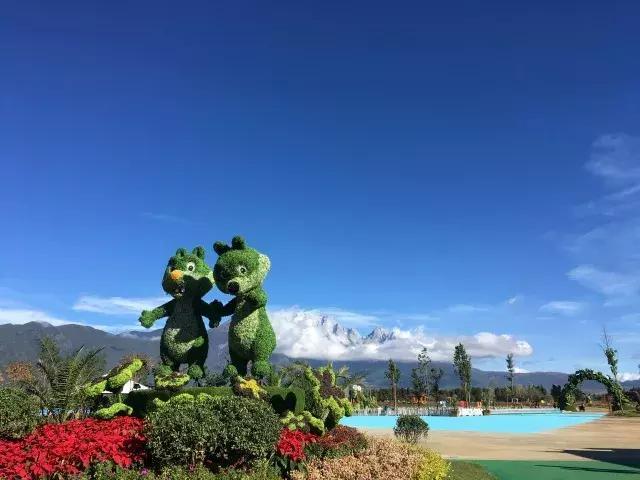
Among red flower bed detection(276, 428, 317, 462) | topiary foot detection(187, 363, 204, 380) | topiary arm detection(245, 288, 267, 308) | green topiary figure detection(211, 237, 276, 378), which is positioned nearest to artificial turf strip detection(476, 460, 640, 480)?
red flower bed detection(276, 428, 317, 462)

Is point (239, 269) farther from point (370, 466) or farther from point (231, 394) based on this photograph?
point (370, 466)

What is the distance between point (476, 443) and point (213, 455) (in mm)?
15909

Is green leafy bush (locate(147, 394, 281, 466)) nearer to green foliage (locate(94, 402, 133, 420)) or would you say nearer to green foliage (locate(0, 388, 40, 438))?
green foliage (locate(0, 388, 40, 438))

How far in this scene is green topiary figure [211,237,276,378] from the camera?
1201 centimetres

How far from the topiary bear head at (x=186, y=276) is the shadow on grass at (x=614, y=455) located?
12155mm

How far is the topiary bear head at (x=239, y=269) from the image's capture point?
39.0 ft

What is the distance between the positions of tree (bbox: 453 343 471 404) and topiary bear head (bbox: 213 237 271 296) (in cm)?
5449

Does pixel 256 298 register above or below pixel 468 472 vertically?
above

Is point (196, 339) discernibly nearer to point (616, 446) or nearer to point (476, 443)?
point (476, 443)

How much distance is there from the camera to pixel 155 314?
12.8 m

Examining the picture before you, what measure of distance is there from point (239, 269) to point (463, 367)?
56.6 metres

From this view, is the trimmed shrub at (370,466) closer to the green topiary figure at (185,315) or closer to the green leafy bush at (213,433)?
the green leafy bush at (213,433)

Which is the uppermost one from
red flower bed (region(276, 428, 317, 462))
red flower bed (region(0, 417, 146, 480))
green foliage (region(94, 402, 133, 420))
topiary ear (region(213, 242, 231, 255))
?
topiary ear (region(213, 242, 231, 255))

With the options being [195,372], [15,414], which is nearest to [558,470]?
[195,372]
